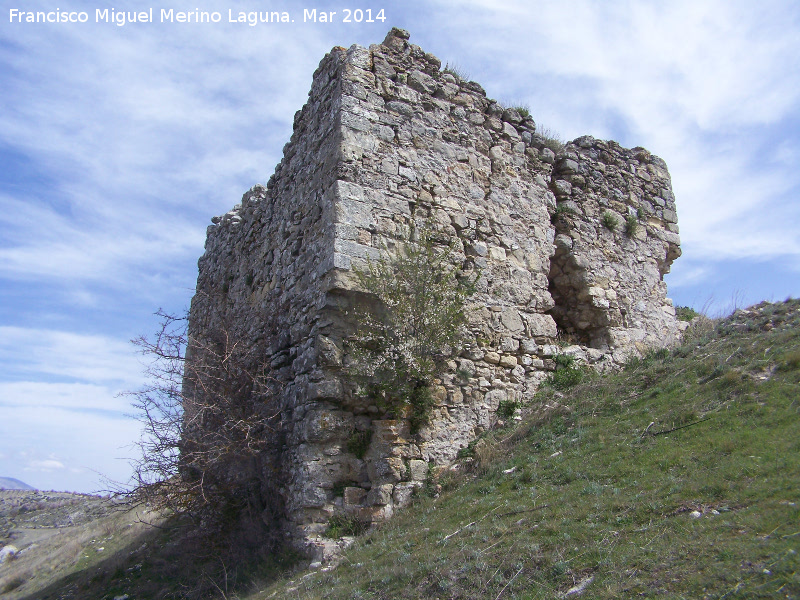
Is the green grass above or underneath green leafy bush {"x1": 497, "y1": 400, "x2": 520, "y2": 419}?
underneath

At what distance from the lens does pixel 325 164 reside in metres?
7.61

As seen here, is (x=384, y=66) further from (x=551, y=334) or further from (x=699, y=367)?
A: (x=699, y=367)

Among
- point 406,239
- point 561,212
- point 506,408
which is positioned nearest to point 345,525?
point 506,408

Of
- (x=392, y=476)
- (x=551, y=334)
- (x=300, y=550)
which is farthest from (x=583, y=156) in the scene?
(x=300, y=550)

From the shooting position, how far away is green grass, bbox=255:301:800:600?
11.8 ft

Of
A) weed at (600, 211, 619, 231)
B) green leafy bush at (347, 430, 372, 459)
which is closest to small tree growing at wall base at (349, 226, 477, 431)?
green leafy bush at (347, 430, 372, 459)

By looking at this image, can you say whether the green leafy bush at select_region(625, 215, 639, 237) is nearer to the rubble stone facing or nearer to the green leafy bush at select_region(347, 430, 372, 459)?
the rubble stone facing

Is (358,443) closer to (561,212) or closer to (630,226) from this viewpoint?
(561,212)

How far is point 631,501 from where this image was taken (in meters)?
4.59

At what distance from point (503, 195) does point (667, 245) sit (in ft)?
12.6

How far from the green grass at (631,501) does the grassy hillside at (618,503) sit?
0.05ft

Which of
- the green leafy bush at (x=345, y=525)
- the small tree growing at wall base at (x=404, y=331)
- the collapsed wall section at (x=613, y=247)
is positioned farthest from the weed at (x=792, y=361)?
the green leafy bush at (x=345, y=525)

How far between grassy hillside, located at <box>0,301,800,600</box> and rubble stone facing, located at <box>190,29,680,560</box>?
59 cm

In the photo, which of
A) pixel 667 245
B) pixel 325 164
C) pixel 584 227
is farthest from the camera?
pixel 667 245
